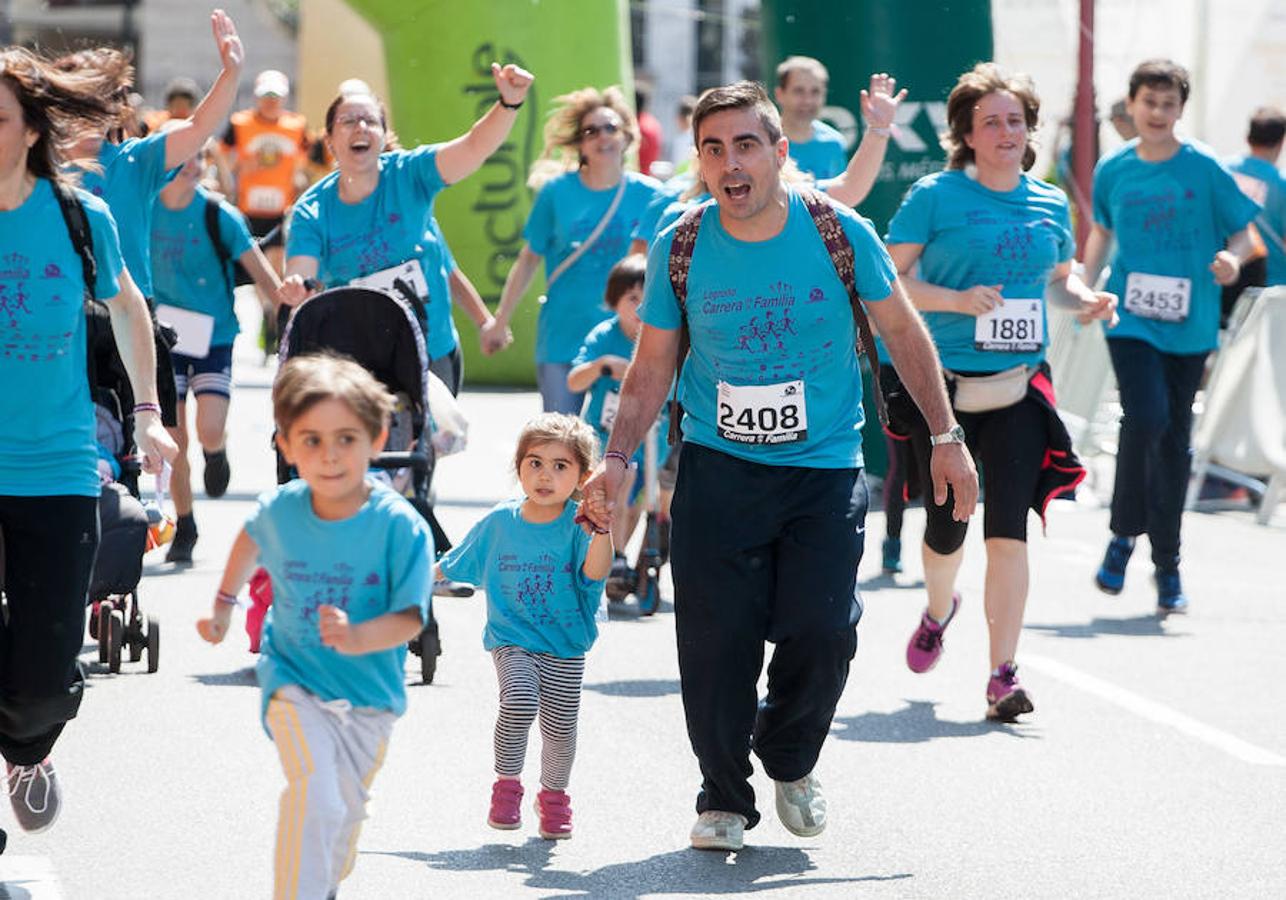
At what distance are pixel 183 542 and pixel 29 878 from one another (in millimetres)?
5544

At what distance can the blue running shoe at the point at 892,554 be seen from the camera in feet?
38.0

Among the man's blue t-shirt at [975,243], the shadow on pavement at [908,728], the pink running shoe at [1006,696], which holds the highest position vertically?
the man's blue t-shirt at [975,243]

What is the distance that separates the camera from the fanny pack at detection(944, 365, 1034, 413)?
27.3ft

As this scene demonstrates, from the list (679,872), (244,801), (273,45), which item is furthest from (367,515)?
(273,45)

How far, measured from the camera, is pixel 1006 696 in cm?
813

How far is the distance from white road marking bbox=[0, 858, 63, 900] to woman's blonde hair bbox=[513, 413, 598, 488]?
1541mm

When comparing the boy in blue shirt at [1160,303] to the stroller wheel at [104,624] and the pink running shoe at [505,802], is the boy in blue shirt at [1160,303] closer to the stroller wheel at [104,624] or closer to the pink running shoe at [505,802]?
the stroller wheel at [104,624]

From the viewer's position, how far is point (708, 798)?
20.7 ft

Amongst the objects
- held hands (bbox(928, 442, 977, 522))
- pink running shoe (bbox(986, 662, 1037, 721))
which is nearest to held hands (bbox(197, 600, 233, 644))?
held hands (bbox(928, 442, 977, 522))

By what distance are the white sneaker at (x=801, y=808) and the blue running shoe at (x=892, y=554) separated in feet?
17.3

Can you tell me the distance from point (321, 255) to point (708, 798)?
11.2 feet

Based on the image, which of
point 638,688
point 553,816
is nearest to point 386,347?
point 638,688

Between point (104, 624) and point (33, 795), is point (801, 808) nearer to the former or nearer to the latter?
point (33, 795)

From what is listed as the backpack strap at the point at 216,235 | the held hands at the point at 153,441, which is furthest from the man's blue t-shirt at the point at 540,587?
the backpack strap at the point at 216,235
